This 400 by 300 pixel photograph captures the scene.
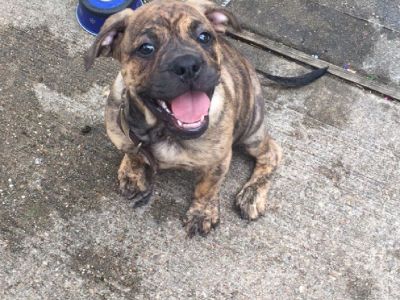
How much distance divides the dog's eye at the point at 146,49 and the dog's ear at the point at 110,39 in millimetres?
230

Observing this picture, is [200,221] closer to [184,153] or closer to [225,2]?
[184,153]

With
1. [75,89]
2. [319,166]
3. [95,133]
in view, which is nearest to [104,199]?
[95,133]

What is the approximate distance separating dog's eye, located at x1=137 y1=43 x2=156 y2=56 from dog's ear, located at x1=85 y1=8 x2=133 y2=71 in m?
0.23

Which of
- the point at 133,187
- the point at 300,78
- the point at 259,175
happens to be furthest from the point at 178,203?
the point at 300,78

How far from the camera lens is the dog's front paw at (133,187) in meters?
4.09

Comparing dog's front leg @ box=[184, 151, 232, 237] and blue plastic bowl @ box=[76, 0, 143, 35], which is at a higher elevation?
blue plastic bowl @ box=[76, 0, 143, 35]

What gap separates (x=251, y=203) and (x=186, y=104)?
1.21 m

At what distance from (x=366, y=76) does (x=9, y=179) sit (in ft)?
10.4

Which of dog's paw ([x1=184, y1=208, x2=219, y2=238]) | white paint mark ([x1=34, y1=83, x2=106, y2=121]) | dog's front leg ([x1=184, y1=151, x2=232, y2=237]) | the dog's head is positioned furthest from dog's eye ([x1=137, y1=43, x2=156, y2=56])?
white paint mark ([x1=34, y1=83, x2=106, y2=121])

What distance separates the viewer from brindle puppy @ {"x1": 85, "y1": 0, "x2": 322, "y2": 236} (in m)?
3.06

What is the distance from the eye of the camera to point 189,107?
10.3ft

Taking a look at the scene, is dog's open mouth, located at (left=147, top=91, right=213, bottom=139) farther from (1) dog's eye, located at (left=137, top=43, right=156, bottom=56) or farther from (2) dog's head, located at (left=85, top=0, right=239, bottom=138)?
(1) dog's eye, located at (left=137, top=43, right=156, bottom=56)

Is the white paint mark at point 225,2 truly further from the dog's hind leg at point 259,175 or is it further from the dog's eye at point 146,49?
the dog's eye at point 146,49

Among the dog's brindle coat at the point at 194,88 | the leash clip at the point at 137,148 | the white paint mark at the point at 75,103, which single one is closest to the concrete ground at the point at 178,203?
the white paint mark at the point at 75,103
